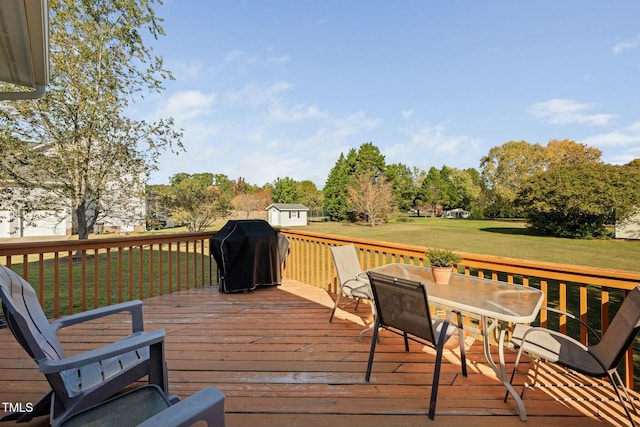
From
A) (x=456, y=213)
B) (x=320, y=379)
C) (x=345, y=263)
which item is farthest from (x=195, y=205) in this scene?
(x=456, y=213)

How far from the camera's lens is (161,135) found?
7852 mm

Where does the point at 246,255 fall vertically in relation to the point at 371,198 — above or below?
below

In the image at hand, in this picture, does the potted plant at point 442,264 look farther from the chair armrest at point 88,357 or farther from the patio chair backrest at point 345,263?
the chair armrest at point 88,357

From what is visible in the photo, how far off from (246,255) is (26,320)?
290cm

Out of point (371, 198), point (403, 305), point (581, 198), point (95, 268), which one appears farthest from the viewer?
point (371, 198)

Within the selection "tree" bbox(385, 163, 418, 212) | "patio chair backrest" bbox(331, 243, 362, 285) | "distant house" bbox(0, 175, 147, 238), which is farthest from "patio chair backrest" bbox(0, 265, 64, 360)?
"tree" bbox(385, 163, 418, 212)

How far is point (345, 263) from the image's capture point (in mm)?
3438

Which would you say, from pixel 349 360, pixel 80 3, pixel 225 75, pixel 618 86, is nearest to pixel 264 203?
pixel 225 75

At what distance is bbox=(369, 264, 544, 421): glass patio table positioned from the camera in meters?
1.77

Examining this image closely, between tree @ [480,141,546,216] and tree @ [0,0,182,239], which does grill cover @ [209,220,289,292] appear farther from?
tree @ [480,141,546,216]

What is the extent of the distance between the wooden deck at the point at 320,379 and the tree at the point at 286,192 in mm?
36601

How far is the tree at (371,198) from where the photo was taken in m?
27.0

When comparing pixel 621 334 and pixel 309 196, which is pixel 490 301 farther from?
pixel 309 196

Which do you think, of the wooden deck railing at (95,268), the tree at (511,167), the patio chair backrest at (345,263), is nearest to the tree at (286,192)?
the tree at (511,167)
